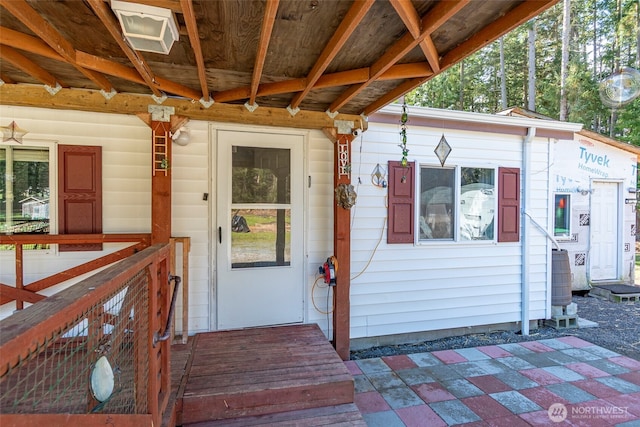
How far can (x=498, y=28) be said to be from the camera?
1770 mm

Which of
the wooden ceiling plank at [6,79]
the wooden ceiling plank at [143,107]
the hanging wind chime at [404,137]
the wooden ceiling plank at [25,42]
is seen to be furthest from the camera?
the hanging wind chime at [404,137]

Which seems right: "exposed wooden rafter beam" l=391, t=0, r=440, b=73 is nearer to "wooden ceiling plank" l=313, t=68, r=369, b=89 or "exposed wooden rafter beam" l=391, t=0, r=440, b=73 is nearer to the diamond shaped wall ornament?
"wooden ceiling plank" l=313, t=68, r=369, b=89

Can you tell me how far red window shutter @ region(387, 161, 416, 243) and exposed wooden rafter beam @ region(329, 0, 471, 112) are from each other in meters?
1.42

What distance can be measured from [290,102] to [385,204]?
5.33 feet

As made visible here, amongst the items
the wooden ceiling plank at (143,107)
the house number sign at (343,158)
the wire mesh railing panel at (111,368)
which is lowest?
the wire mesh railing panel at (111,368)

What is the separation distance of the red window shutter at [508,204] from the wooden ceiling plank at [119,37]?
411 cm

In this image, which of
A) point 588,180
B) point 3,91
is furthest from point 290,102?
point 588,180

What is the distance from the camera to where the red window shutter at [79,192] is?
288 cm

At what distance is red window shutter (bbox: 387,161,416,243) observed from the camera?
150 inches

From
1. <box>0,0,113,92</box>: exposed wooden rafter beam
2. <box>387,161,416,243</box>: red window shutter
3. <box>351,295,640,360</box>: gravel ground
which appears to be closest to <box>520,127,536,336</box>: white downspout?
<box>351,295,640,360</box>: gravel ground

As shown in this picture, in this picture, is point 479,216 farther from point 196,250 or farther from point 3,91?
point 3,91

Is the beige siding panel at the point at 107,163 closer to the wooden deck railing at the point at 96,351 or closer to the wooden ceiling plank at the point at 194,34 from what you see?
the wooden ceiling plank at the point at 194,34

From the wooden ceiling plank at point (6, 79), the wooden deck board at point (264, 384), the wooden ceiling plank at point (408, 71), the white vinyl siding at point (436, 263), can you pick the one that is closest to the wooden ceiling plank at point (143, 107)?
the wooden ceiling plank at point (6, 79)

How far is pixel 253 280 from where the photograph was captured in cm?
332
